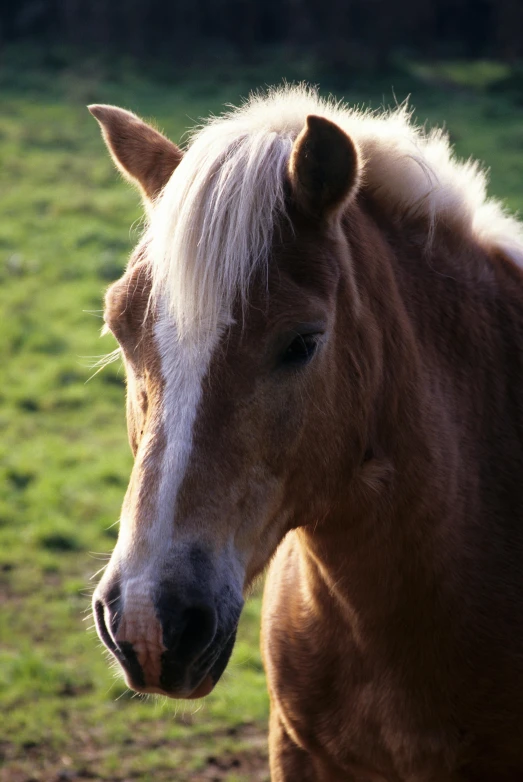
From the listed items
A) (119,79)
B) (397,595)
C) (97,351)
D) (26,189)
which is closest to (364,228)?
(397,595)

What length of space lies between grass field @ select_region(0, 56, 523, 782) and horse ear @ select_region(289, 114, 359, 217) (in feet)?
3.40

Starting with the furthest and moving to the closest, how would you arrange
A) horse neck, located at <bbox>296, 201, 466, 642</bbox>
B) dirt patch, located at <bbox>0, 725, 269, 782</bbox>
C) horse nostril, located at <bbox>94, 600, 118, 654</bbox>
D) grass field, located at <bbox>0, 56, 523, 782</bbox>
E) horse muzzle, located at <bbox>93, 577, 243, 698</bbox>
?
grass field, located at <bbox>0, 56, 523, 782</bbox>, dirt patch, located at <bbox>0, 725, 269, 782</bbox>, horse neck, located at <bbox>296, 201, 466, 642</bbox>, horse nostril, located at <bbox>94, 600, 118, 654</bbox>, horse muzzle, located at <bbox>93, 577, 243, 698</bbox>

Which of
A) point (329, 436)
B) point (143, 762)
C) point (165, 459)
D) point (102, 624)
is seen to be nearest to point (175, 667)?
point (102, 624)

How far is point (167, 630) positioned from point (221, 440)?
1.34 feet

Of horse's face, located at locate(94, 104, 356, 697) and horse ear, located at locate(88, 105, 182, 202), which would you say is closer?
horse's face, located at locate(94, 104, 356, 697)

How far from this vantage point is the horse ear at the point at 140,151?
2.64 meters

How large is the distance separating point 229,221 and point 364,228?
1.50 ft

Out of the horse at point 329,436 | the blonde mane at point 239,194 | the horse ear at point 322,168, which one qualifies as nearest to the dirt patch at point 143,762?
the horse at point 329,436

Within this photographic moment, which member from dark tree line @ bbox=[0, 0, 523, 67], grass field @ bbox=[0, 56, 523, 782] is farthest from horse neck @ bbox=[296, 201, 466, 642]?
dark tree line @ bbox=[0, 0, 523, 67]

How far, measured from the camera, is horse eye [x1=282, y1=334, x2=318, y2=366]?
7.20ft

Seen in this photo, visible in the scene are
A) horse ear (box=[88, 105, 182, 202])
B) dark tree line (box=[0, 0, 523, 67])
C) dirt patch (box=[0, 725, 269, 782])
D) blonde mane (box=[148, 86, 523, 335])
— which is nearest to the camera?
blonde mane (box=[148, 86, 523, 335])

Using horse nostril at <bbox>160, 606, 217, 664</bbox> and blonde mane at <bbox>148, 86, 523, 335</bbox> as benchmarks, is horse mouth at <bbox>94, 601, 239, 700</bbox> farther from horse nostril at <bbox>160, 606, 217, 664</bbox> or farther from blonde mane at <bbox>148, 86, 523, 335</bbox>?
blonde mane at <bbox>148, 86, 523, 335</bbox>

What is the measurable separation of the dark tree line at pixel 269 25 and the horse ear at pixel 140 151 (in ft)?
52.6

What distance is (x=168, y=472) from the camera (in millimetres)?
2035
